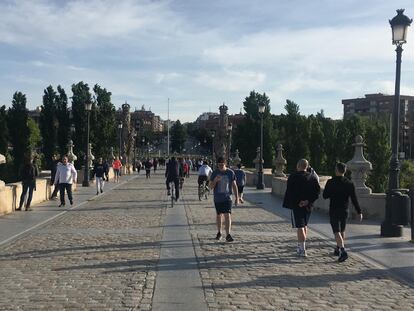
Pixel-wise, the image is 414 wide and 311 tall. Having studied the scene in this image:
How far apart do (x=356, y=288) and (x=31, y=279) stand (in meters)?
4.45

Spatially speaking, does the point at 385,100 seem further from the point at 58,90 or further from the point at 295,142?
the point at 58,90

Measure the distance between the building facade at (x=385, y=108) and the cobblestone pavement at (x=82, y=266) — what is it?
144 metres

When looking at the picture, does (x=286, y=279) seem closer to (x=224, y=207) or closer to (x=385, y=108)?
(x=224, y=207)

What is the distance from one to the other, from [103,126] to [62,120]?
7.73 metres

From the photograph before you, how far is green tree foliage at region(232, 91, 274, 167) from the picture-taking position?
77.8 metres

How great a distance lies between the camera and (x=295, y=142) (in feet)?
257

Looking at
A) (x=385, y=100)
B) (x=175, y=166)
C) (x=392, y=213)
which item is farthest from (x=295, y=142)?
(x=385, y=100)

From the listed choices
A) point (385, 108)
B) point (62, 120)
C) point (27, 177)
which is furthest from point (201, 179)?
point (385, 108)

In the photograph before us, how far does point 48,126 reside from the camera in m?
72.8

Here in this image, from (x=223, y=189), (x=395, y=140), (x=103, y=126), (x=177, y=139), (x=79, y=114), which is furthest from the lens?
(x=177, y=139)

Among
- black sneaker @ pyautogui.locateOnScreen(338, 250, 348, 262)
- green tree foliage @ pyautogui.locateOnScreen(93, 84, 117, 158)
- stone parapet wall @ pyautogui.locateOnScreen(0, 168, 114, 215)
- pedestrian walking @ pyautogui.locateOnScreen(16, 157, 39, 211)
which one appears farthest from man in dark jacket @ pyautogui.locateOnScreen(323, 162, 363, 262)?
green tree foliage @ pyautogui.locateOnScreen(93, 84, 117, 158)

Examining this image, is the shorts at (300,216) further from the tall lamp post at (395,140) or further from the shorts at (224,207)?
the tall lamp post at (395,140)

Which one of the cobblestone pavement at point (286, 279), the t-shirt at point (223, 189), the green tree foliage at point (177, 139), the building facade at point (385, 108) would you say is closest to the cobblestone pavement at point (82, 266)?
the cobblestone pavement at point (286, 279)

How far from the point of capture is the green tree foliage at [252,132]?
77.8 meters
